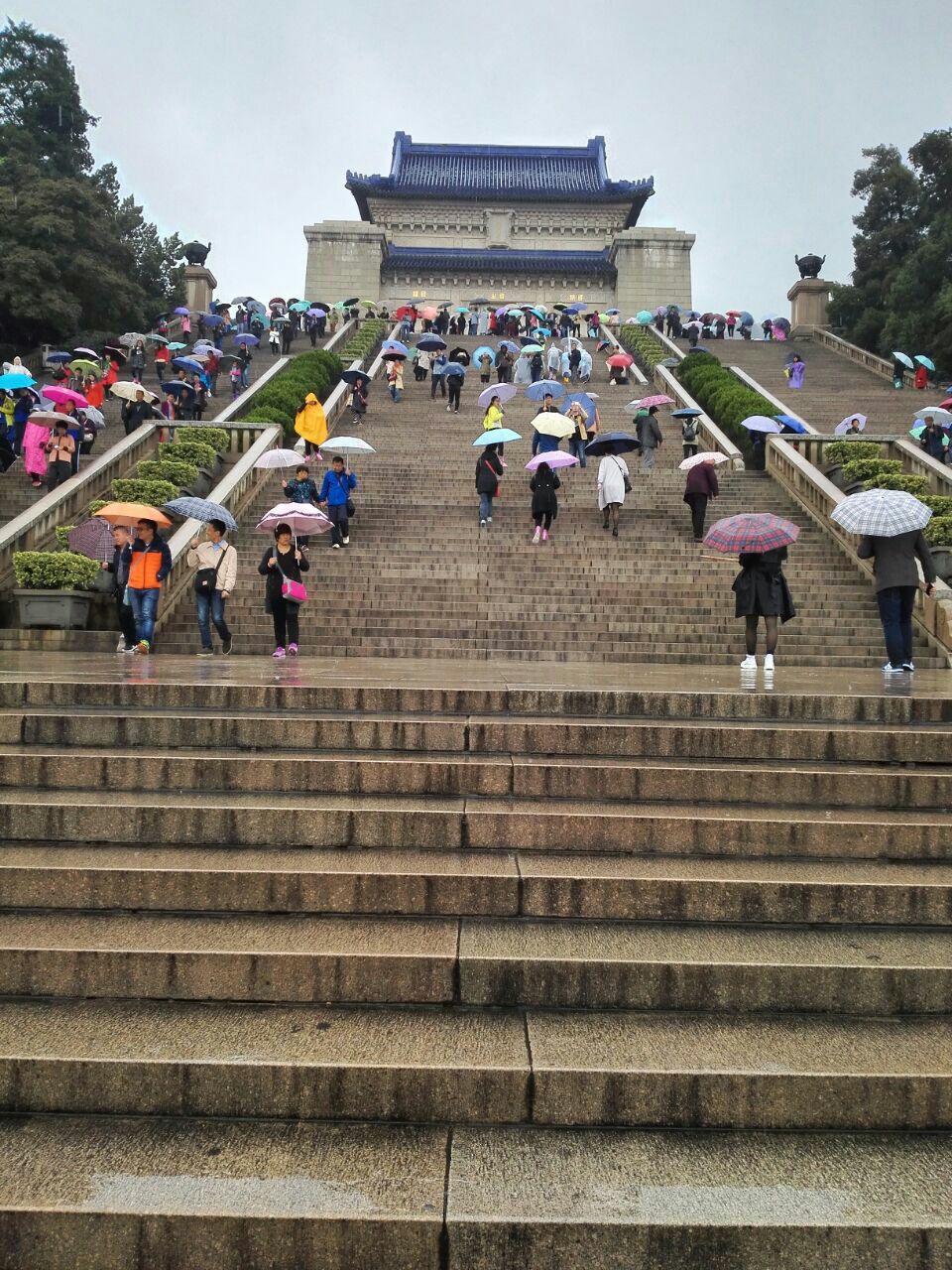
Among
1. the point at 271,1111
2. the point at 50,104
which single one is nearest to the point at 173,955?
the point at 271,1111

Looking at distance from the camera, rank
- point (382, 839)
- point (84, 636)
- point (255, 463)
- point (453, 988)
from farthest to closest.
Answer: point (255, 463), point (84, 636), point (382, 839), point (453, 988)

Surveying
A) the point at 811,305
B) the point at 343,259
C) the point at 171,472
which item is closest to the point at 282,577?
the point at 171,472

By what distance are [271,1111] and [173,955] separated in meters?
0.75

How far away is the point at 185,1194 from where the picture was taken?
280 cm

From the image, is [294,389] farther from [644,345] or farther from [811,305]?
[811,305]

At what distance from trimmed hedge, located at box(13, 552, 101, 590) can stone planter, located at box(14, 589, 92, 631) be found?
10cm

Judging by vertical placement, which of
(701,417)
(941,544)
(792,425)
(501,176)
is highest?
(501,176)

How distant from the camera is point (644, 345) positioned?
31.3 m

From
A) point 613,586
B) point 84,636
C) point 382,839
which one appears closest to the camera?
point 382,839

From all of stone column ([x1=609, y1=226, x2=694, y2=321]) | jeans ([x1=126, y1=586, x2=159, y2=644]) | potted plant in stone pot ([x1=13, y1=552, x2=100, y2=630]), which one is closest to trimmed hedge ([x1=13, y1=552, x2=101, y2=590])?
potted plant in stone pot ([x1=13, y1=552, x2=100, y2=630])

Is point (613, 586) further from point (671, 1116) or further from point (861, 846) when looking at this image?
point (671, 1116)

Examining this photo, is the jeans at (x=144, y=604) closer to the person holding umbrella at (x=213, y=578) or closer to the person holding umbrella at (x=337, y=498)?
the person holding umbrella at (x=213, y=578)

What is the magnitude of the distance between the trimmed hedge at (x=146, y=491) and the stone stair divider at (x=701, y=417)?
9.10 metres

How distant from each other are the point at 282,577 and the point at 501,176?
51742 millimetres
